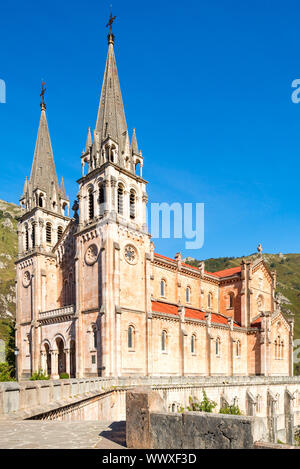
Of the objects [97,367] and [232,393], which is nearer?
[97,367]

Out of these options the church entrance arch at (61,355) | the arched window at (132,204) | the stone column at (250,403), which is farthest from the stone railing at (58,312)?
the stone column at (250,403)

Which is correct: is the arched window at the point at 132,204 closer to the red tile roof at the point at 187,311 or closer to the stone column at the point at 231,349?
the red tile roof at the point at 187,311

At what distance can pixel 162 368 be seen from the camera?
4019 cm

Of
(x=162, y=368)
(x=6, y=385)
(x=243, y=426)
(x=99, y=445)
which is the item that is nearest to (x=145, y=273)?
(x=162, y=368)

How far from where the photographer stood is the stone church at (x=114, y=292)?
3791cm

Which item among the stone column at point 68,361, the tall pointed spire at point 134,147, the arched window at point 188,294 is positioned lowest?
the stone column at point 68,361

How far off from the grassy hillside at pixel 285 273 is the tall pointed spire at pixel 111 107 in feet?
304

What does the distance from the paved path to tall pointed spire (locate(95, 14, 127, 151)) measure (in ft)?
107

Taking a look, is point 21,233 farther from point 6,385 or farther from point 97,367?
point 6,385

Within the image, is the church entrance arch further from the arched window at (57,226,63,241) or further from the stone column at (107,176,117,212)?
the stone column at (107,176,117,212)

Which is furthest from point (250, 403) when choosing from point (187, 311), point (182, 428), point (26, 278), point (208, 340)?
point (182, 428)

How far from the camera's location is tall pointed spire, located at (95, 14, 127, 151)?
42.6 m

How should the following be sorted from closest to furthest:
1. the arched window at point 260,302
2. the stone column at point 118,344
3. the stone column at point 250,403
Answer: the stone column at point 118,344
the stone column at point 250,403
the arched window at point 260,302
